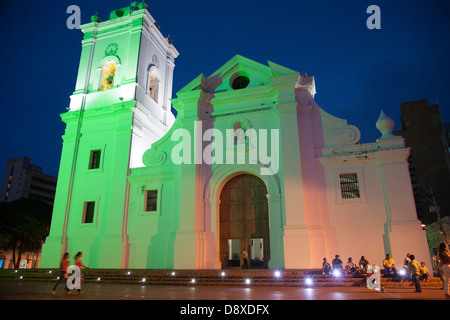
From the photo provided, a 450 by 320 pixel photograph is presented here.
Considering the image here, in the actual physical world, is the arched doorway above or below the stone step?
above

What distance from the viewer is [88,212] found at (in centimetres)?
1889

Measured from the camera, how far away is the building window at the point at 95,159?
64.5 ft

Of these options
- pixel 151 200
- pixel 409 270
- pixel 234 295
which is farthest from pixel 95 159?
pixel 409 270

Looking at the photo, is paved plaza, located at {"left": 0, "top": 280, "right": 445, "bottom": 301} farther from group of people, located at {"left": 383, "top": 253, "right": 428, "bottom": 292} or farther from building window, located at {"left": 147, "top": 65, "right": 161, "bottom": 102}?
building window, located at {"left": 147, "top": 65, "right": 161, "bottom": 102}

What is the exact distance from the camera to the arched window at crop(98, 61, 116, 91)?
2172 centimetres

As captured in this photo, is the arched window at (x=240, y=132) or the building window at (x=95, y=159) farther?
the building window at (x=95, y=159)

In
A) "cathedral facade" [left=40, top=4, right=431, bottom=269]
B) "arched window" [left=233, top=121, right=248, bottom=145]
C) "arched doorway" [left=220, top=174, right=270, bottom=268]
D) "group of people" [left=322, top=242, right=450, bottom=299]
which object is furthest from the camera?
"arched window" [left=233, top=121, right=248, bottom=145]

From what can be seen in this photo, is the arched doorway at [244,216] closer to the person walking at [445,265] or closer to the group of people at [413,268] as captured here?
the group of people at [413,268]

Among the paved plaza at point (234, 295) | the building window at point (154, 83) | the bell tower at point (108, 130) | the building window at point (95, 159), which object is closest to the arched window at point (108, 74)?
the bell tower at point (108, 130)

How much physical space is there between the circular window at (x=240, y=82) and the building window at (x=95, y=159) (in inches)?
355

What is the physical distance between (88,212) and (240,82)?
11.4m

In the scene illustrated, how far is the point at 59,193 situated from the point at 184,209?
26.9ft

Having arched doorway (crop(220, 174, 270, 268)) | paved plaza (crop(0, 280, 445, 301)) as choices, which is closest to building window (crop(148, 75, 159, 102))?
arched doorway (crop(220, 174, 270, 268))
